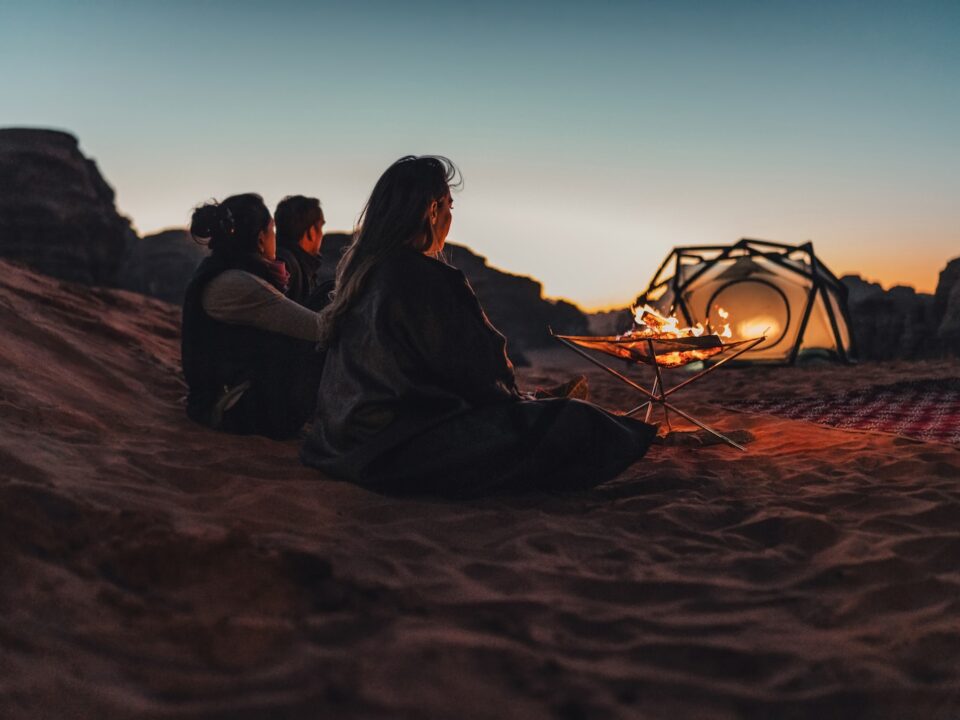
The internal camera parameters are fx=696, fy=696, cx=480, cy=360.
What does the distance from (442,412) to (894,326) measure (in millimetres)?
15573

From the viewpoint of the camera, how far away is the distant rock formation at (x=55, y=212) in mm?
13461

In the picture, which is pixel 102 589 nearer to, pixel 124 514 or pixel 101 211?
pixel 124 514

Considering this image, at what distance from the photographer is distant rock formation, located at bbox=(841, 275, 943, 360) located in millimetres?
14336

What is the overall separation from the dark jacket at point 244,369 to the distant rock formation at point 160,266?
16295 mm

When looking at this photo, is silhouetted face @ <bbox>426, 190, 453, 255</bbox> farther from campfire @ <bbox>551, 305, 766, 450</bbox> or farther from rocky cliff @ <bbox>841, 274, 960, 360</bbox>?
rocky cliff @ <bbox>841, 274, 960, 360</bbox>

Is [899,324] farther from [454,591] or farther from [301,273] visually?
[454,591]

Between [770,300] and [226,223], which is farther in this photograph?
[770,300]

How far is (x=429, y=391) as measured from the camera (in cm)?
280

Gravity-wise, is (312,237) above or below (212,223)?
above

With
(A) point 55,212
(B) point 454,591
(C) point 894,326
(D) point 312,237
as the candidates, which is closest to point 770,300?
(C) point 894,326

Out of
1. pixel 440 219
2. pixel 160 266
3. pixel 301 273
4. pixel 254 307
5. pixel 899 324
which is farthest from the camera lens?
pixel 160 266

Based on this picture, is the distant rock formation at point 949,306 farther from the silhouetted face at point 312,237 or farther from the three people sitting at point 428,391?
the three people sitting at point 428,391

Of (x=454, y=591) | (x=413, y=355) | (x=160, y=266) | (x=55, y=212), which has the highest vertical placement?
(x=55, y=212)

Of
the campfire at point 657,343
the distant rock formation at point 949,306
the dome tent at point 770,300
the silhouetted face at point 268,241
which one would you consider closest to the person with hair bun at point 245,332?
the silhouetted face at point 268,241
